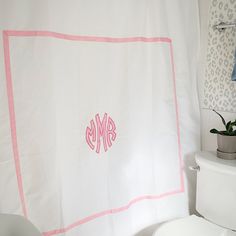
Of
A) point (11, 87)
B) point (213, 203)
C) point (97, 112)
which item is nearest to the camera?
point (11, 87)

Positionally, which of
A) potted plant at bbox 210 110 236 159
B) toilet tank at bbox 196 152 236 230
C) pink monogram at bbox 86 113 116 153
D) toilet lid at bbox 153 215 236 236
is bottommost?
toilet lid at bbox 153 215 236 236

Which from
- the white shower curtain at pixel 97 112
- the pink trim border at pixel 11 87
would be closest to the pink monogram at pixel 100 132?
the white shower curtain at pixel 97 112

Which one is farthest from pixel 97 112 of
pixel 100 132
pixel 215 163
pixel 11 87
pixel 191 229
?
pixel 191 229

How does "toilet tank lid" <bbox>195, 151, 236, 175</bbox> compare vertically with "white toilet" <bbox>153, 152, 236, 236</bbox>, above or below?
above

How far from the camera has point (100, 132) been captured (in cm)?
132

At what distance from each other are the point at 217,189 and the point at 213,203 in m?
0.09

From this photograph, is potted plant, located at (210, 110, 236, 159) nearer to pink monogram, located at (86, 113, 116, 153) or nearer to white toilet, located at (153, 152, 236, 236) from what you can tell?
white toilet, located at (153, 152, 236, 236)

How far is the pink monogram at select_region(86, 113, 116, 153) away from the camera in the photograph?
1.29m

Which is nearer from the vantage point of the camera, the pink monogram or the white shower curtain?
the white shower curtain

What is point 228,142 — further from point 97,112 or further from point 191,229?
point 97,112

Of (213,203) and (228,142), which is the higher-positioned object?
(228,142)

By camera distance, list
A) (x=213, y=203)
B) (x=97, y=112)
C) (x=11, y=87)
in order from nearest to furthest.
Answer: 1. (x=11, y=87)
2. (x=97, y=112)
3. (x=213, y=203)

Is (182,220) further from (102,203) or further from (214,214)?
(102,203)

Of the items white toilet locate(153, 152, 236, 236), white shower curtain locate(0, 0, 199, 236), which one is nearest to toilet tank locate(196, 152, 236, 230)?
white toilet locate(153, 152, 236, 236)
